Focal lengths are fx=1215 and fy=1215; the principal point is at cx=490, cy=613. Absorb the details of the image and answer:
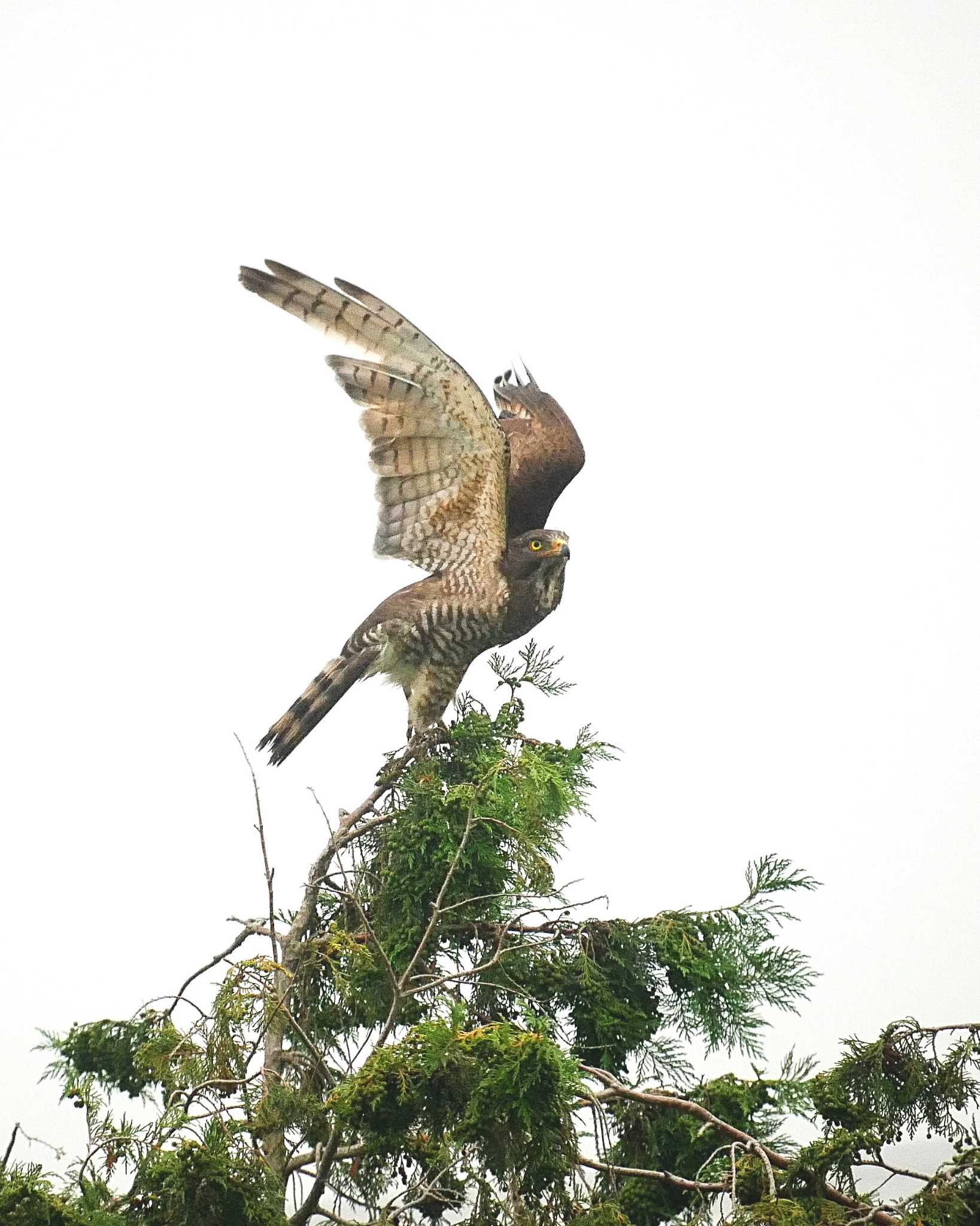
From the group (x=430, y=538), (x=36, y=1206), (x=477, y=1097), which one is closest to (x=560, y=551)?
(x=430, y=538)

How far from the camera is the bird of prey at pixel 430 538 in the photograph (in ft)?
18.0

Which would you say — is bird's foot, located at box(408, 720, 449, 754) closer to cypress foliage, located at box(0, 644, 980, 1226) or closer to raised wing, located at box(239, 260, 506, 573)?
cypress foliage, located at box(0, 644, 980, 1226)

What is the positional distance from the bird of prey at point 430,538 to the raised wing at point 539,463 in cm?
27

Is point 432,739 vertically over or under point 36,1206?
over

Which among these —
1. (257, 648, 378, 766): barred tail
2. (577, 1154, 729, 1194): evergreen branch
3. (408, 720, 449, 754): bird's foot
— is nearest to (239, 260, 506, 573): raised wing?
(257, 648, 378, 766): barred tail

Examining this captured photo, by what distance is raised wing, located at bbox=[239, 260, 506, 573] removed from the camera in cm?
535

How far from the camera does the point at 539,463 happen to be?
629cm

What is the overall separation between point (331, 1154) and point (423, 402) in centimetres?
345

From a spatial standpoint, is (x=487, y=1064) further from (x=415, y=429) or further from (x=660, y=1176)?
(x=415, y=429)

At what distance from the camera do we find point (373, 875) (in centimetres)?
→ 424

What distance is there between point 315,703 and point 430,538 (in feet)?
3.13

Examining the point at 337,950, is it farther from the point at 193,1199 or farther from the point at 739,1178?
the point at 739,1178

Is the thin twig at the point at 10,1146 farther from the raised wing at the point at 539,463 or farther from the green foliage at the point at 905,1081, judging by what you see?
the raised wing at the point at 539,463

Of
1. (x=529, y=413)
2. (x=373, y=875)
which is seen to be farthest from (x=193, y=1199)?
(x=529, y=413)
